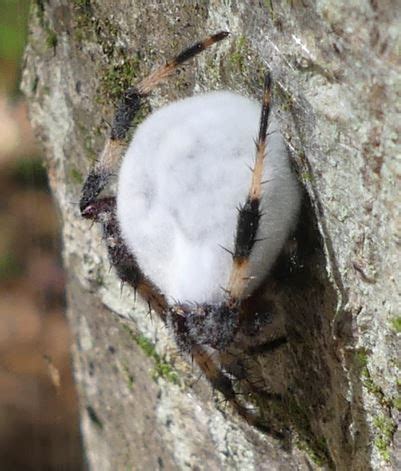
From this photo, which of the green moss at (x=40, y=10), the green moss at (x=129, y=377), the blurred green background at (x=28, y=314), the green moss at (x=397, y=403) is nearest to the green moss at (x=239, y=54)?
the green moss at (x=397, y=403)

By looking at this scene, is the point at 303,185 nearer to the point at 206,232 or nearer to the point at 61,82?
the point at 206,232

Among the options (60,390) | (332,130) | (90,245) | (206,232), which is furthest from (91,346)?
(60,390)

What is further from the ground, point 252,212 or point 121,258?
point 252,212

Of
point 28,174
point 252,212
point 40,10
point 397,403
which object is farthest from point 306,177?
point 28,174

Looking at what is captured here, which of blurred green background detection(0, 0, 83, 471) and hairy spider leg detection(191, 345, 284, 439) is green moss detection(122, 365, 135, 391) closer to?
hairy spider leg detection(191, 345, 284, 439)

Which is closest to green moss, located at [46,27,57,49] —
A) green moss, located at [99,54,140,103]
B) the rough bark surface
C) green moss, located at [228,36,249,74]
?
the rough bark surface

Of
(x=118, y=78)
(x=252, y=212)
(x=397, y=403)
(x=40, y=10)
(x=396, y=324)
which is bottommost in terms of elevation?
(x=397, y=403)

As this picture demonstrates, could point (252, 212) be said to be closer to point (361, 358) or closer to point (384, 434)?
point (361, 358)
